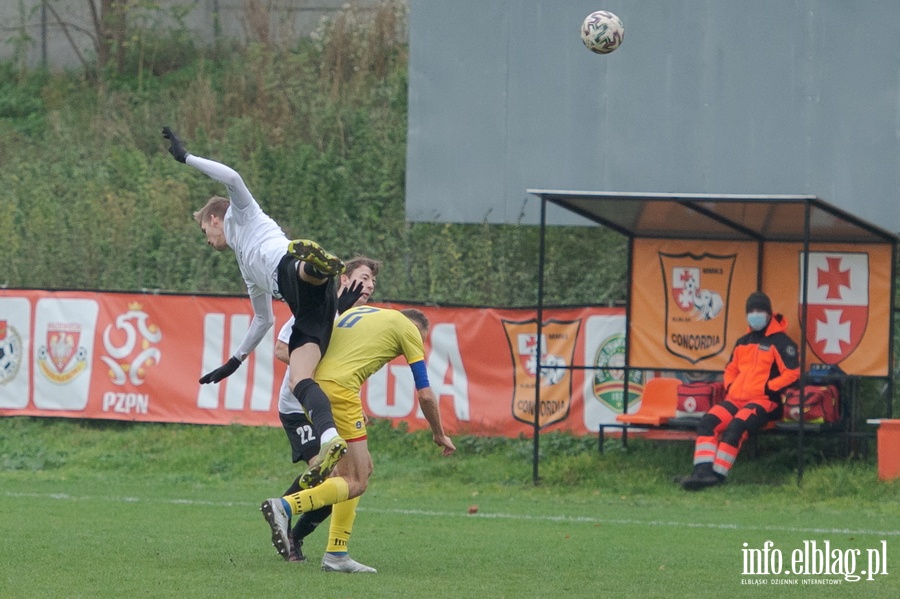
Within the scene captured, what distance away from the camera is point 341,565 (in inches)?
319

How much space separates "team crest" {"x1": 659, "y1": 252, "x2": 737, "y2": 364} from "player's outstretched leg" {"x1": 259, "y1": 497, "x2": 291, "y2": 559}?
857cm

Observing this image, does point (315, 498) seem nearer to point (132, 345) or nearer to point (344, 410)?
point (344, 410)

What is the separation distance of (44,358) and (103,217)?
557cm

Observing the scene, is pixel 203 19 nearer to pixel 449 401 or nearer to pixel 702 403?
pixel 449 401

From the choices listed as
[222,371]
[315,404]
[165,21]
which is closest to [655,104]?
[222,371]

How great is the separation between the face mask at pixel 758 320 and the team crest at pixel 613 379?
2.02m

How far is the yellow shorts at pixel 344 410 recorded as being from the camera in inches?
321

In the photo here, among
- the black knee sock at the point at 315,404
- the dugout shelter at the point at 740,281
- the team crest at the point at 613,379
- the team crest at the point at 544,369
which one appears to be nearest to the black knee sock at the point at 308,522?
the black knee sock at the point at 315,404

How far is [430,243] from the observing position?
65.2 feet

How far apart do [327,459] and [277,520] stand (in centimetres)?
70

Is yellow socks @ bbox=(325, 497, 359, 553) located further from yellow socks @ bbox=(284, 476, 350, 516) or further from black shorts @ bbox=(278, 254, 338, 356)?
black shorts @ bbox=(278, 254, 338, 356)

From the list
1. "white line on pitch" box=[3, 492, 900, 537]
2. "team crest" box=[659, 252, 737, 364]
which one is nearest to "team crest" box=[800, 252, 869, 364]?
"team crest" box=[659, 252, 737, 364]

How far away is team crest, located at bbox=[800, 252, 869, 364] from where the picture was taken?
48.7 ft

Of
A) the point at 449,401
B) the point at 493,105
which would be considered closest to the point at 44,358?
the point at 449,401
